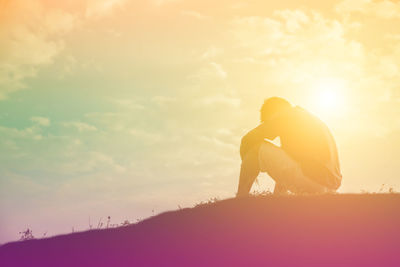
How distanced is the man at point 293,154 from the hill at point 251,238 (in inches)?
15.6

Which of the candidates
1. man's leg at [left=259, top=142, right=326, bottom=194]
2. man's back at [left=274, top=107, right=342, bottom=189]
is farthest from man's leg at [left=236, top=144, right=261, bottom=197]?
man's back at [left=274, top=107, right=342, bottom=189]

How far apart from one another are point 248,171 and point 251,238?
6.28 feet

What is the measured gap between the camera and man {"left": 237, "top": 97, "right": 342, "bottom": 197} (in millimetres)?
10414

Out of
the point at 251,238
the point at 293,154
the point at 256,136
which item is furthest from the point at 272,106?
the point at 251,238

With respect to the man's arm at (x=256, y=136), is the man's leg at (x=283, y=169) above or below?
below

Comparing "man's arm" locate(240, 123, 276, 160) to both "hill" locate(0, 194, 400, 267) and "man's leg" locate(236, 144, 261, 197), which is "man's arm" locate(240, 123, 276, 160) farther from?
"hill" locate(0, 194, 400, 267)

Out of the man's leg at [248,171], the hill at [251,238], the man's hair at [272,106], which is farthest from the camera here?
the man's hair at [272,106]

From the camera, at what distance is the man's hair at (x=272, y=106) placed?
11.0 metres

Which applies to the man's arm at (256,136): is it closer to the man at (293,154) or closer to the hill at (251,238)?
the man at (293,154)

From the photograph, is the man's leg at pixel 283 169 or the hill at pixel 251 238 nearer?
the hill at pixel 251 238

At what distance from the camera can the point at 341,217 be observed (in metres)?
9.48

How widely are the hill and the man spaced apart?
395 mm

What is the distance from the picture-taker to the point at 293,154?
10578 millimetres

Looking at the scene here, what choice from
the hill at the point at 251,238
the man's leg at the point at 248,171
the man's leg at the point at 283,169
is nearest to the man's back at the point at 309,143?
the man's leg at the point at 283,169
